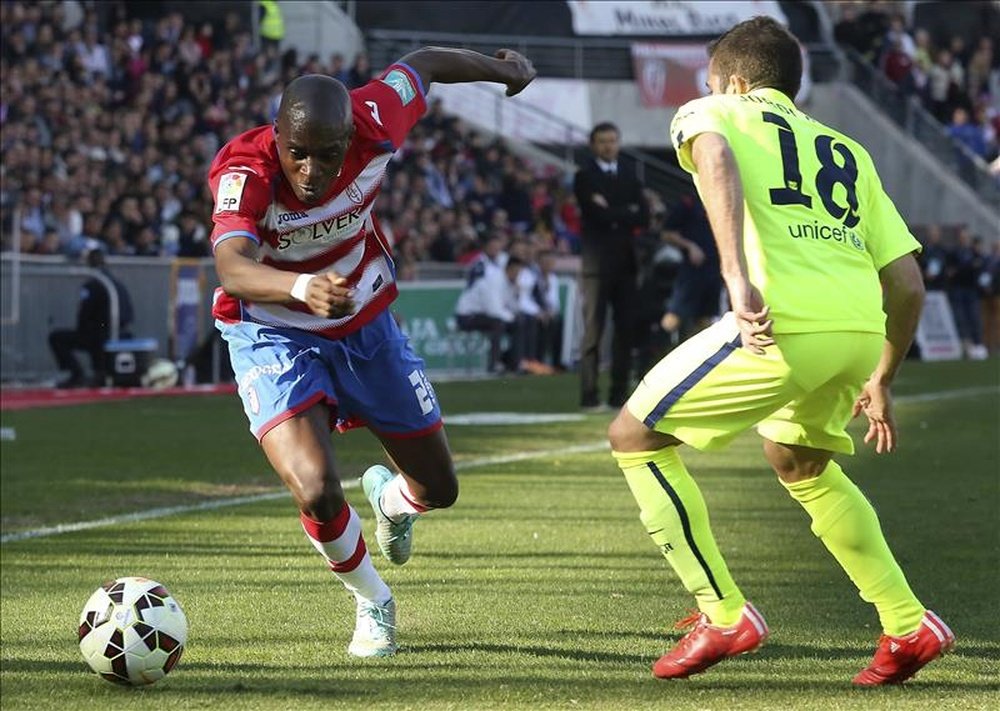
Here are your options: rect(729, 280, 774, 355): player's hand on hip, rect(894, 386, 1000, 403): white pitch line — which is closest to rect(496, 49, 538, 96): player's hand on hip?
rect(729, 280, 774, 355): player's hand on hip

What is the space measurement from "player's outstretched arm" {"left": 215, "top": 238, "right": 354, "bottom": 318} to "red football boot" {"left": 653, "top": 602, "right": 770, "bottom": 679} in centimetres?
144

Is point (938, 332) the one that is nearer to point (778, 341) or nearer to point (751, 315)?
Result: point (778, 341)

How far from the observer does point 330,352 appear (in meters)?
6.38

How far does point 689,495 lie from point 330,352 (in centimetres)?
140

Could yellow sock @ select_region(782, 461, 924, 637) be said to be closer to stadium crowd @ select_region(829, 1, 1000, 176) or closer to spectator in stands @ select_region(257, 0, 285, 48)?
spectator in stands @ select_region(257, 0, 285, 48)

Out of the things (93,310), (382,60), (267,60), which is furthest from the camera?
(382,60)

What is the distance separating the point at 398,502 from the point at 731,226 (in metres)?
2.09

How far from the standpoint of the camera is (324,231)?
20.5 feet

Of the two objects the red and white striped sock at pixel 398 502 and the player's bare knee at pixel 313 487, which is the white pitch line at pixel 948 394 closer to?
the red and white striped sock at pixel 398 502

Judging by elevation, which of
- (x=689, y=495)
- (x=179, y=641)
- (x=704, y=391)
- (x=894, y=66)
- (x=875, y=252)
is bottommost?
(x=894, y=66)

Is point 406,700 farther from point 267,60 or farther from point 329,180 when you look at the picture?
point 267,60

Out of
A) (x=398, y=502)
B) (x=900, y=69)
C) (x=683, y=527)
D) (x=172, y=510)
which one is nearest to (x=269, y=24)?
(x=900, y=69)

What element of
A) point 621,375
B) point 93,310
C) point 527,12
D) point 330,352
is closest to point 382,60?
point 527,12

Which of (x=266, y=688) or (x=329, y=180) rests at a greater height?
(x=329, y=180)
